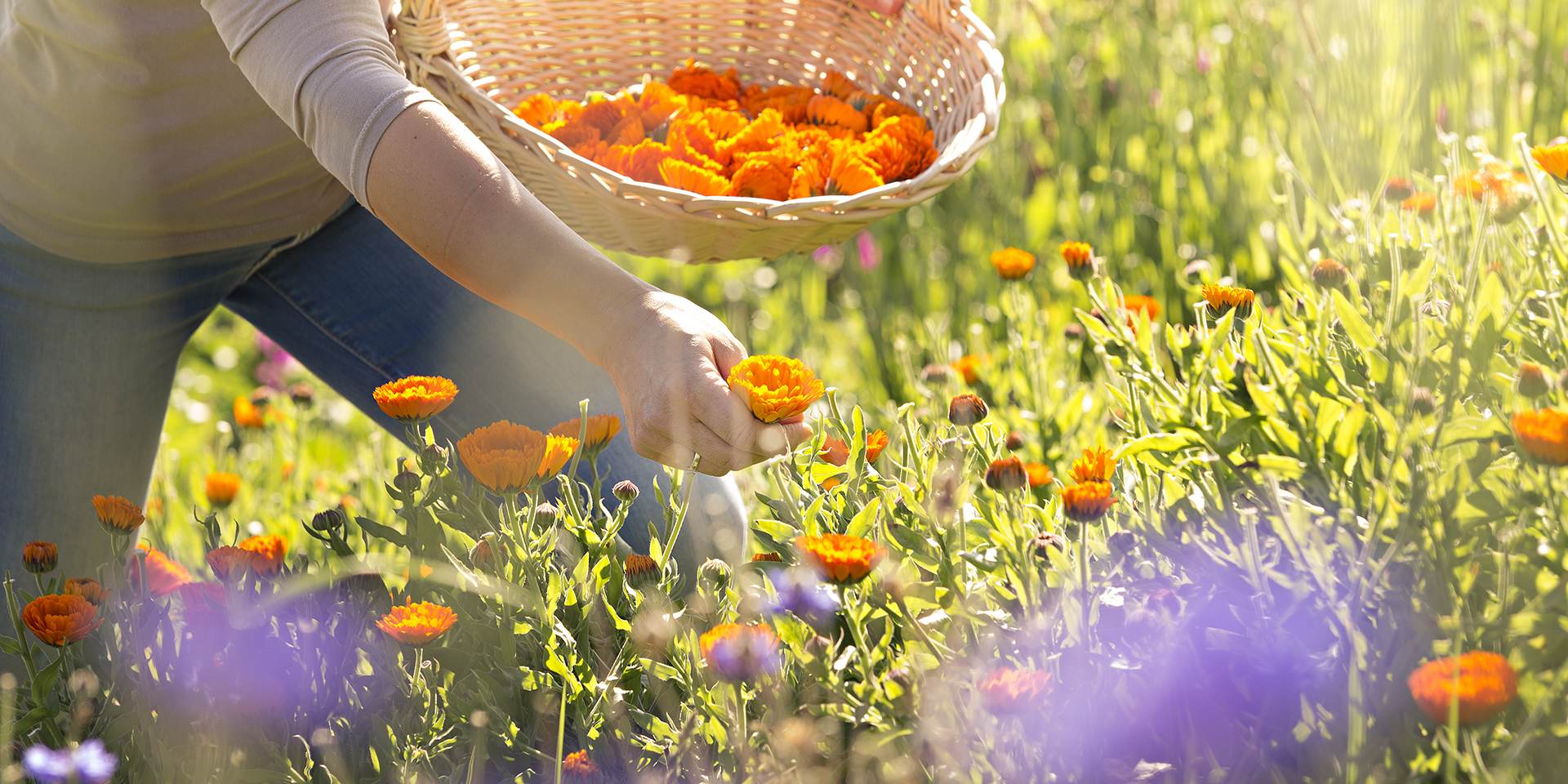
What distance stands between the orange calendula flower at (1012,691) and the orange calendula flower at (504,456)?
36 centimetres

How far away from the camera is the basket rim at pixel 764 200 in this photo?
122cm

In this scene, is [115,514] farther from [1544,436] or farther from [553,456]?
[1544,436]

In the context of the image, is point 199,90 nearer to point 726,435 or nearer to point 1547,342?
point 726,435

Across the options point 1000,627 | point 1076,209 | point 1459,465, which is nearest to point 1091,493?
point 1000,627

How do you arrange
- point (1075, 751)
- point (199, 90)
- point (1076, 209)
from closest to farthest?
point (1075, 751) → point (199, 90) → point (1076, 209)

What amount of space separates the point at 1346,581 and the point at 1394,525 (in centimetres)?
5

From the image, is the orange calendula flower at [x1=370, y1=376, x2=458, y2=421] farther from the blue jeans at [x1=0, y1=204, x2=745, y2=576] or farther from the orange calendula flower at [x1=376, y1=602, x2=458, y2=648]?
the blue jeans at [x1=0, y1=204, x2=745, y2=576]

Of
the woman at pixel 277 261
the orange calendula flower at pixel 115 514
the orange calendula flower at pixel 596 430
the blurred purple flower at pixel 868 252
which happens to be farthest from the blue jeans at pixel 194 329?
the blurred purple flower at pixel 868 252

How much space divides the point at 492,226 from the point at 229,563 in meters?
0.35

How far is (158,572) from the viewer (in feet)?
4.11

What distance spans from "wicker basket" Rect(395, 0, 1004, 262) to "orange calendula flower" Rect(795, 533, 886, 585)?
0.45m

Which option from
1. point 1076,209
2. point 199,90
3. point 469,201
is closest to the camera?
point 469,201

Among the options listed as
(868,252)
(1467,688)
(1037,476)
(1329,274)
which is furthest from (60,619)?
(868,252)

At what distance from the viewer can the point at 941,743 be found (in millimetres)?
859
